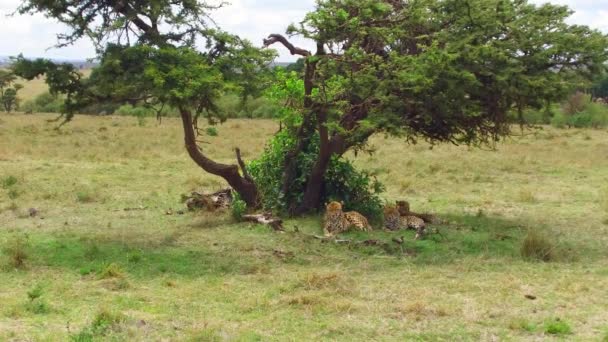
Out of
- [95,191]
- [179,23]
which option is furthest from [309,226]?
[95,191]

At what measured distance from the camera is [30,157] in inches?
853

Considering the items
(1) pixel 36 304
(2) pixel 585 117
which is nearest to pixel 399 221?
(1) pixel 36 304

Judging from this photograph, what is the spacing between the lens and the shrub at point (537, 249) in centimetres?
945

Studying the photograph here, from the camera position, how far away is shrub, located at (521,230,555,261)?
9453 mm

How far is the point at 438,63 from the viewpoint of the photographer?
31.0 feet

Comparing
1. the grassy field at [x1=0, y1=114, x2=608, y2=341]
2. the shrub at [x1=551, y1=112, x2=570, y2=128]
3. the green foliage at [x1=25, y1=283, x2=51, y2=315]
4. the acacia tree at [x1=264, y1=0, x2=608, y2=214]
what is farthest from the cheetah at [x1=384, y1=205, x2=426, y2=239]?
the shrub at [x1=551, y1=112, x2=570, y2=128]

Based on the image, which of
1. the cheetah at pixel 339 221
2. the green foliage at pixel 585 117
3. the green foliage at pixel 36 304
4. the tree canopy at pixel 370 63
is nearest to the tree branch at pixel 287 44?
the tree canopy at pixel 370 63

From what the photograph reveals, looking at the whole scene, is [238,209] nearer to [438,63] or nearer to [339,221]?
[339,221]

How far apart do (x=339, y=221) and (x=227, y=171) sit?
2309 millimetres

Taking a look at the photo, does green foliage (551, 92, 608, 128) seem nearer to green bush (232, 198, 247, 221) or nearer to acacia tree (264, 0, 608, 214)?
acacia tree (264, 0, 608, 214)

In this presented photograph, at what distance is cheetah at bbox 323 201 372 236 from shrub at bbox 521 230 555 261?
257cm

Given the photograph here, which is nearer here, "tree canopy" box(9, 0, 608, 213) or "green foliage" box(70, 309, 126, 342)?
"green foliage" box(70, 309, 126, 342)

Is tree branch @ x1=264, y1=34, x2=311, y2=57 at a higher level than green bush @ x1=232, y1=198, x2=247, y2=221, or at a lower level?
higher

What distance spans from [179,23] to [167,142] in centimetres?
1858
